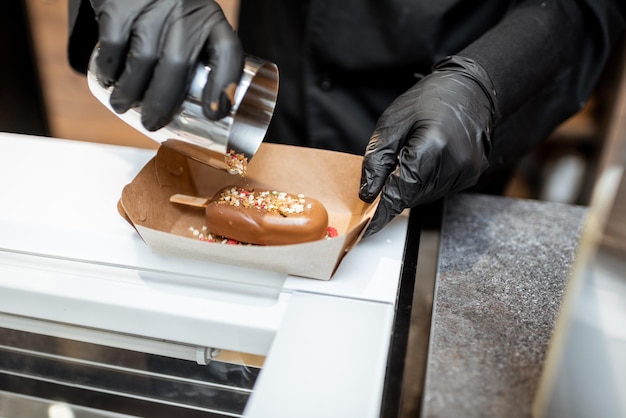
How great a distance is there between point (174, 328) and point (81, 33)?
1.70ft

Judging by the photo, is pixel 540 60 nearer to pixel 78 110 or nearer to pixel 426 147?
pixel 426 147

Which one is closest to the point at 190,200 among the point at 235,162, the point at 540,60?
the point at 235,162

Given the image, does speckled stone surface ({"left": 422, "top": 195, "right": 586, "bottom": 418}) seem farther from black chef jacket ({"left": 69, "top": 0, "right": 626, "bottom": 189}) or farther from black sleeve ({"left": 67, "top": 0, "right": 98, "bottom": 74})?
black sleeve ({"left": 67, "top": 0, "right": 98, "bottom": 74})

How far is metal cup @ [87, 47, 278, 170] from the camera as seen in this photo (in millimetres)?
580

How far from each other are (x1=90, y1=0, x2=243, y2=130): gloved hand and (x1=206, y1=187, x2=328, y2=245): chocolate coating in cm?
12

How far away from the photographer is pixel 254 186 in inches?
29.8

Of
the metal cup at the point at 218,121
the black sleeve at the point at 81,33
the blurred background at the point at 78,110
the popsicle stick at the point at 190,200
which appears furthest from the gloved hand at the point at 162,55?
the blurred background at the point at 78,110

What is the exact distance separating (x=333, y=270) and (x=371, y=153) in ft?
0.47

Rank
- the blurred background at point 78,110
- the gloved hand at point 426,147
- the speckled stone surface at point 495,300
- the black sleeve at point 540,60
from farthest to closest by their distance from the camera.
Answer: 1. the blurred background at point 78,110
2. the black sleeve at point 540,60
3. the gloved hand at point 426,147
4. the speckled stone surface at point 495,300

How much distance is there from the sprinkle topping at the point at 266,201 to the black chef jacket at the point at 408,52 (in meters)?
0.26

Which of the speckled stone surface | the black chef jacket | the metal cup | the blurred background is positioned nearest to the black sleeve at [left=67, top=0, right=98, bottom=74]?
the black chef jacket

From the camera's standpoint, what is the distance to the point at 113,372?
57 centimetres

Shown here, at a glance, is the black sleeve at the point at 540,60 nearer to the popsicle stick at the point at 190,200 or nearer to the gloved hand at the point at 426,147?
the gloved hand at the point at 426,147

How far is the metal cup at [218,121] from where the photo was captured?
0.58 meters
